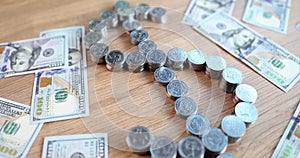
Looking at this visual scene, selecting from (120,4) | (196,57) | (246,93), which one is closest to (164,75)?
(196,57)

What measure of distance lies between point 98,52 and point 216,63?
12.1 inches

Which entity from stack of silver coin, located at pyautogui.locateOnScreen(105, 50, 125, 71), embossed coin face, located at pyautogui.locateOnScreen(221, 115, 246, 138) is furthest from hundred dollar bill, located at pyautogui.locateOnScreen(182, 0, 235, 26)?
embossed coin face, located at pyautogui.locateOnScreen(221, 115, 246, 138)

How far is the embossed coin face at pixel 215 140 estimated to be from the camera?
682 millimetres

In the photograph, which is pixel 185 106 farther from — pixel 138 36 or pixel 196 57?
pixel 138 36

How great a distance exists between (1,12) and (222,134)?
0.75 metres

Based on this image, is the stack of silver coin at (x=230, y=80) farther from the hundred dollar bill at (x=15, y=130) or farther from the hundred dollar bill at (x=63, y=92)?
the hundred dollar bill at (x=15, y=130)

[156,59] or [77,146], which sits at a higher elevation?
[156,59]

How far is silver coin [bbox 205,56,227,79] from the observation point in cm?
82

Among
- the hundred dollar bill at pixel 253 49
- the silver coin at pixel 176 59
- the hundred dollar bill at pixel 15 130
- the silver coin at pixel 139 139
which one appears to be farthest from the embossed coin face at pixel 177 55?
the hundred dollar bill at pixel 15 130

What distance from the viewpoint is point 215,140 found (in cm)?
69

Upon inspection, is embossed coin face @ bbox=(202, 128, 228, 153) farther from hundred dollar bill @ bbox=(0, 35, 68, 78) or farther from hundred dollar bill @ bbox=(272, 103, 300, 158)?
hundred dollar bill @ bbox=(0, 35, 68, 78)

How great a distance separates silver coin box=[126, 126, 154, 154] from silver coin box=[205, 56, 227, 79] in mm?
223

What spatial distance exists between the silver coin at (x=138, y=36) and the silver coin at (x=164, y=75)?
0.38ft

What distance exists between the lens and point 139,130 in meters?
0.73
